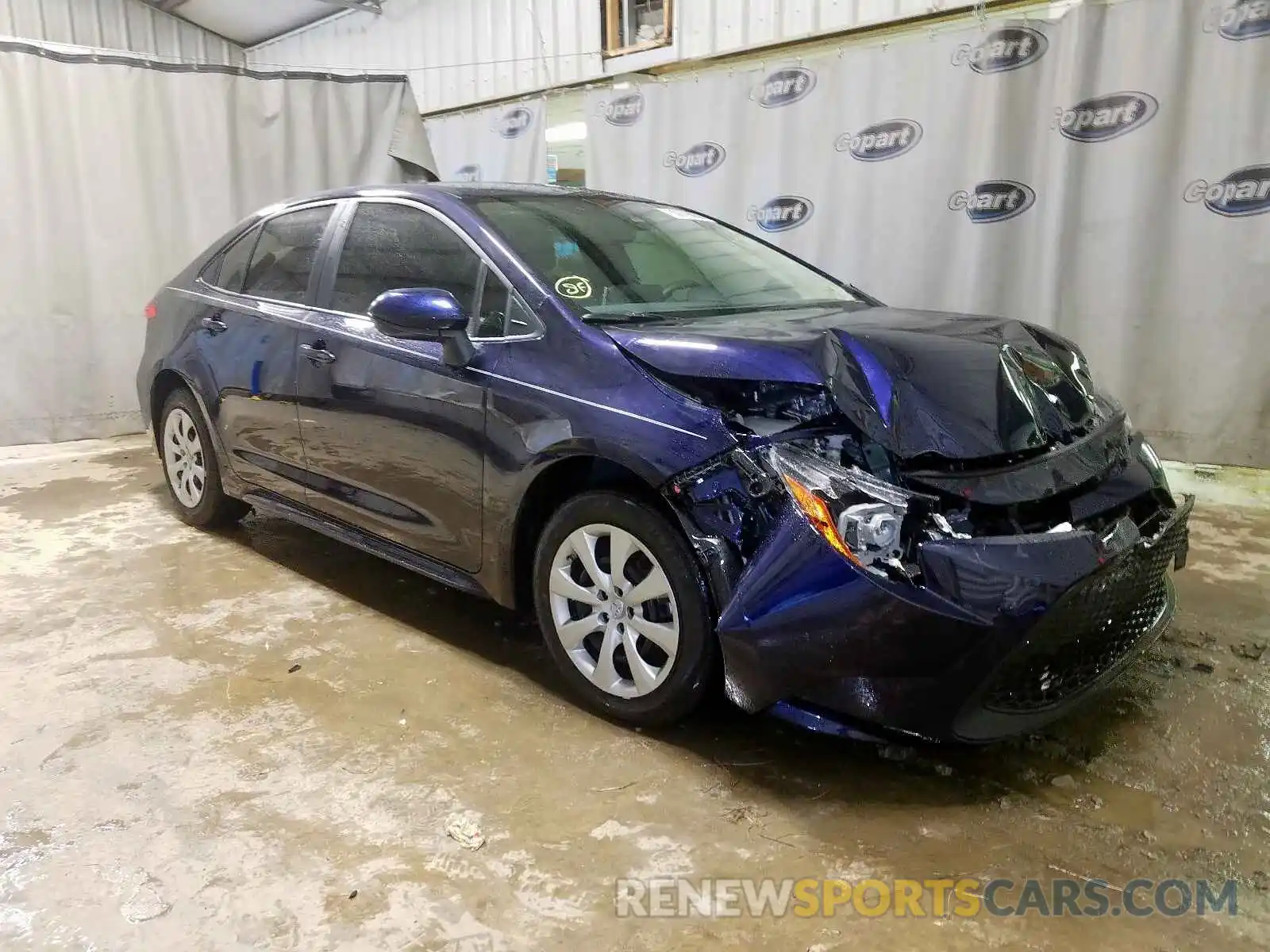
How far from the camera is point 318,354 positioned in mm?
2834

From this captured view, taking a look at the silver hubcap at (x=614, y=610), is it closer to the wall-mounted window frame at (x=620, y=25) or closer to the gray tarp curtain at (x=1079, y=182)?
the gray tarp curtain at (x=1079, y=182)

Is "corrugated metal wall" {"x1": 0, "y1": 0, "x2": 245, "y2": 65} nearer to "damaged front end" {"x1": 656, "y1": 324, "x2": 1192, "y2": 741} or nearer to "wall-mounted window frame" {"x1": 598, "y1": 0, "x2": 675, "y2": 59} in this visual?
"wall-mounted window frame" {"x1": 598, "y1": 0, "x2": 675, "y2": 59}

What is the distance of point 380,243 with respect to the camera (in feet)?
9.16

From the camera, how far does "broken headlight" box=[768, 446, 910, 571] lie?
5.67 feet

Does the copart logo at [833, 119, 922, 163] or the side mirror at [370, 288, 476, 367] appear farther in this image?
the copart logo at [833, 119, 922, 163]

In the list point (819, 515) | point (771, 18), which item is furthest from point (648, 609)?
point (771, 18)

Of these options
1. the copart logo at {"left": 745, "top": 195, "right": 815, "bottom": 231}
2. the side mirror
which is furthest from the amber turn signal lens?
the copart logo at {"left": 745, "top": 195, "right": 815, "bottom": 231}

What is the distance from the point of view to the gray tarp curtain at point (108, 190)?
5.46 metres

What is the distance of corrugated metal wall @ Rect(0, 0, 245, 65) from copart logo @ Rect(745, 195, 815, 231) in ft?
20.8

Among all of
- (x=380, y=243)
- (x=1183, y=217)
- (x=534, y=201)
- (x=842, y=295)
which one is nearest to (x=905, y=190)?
(x=1183, y=217)

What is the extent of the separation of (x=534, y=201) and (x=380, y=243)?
506 millimetres

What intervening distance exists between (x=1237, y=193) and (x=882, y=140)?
175 cm

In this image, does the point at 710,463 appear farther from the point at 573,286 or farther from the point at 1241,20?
the point at 1241,20

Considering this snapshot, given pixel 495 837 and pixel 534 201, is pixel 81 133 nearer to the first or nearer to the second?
pixel 534 201
